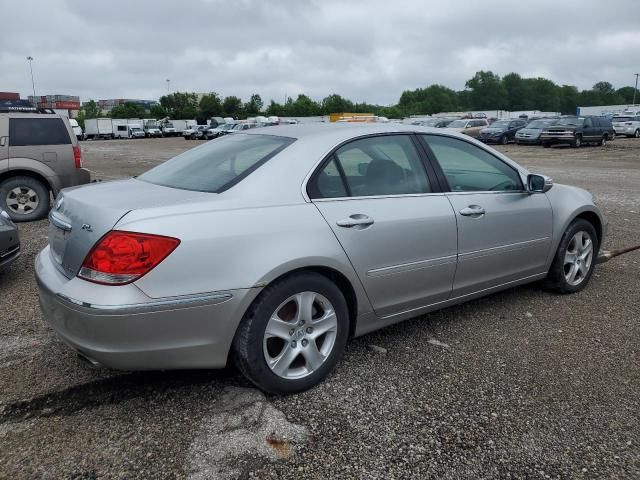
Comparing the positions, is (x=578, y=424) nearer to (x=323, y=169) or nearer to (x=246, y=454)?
(x=246, y=454)

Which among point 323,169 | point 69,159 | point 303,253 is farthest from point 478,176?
point 69,159

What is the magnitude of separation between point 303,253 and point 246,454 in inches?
40.4

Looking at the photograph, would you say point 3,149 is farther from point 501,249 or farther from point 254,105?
point 254,105

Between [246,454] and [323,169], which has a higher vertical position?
[323,169]

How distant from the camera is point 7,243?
16.8ft

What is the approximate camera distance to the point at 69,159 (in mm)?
8594

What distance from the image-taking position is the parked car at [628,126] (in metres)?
36.8

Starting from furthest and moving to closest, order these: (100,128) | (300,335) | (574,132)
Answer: (100,128)
(574,132)
(300,335)

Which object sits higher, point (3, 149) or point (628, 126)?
point (3, 149)

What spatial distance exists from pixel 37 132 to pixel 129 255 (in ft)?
22.7

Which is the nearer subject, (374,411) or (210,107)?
(374,411)

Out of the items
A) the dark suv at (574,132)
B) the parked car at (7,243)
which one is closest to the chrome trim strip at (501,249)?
the parked car at (7,243)

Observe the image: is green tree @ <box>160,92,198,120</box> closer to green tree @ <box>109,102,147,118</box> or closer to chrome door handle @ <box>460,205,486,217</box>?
green tree @ <box>109,102,147,118</box>

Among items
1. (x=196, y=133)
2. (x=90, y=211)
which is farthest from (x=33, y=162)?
(x=196, y=133)
